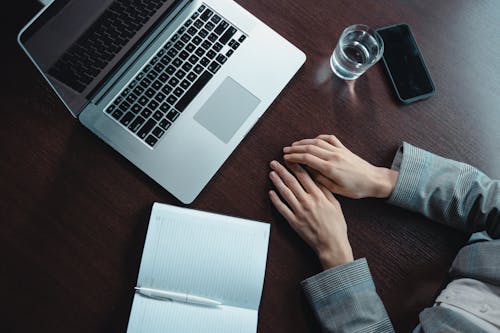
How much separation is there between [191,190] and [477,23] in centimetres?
70

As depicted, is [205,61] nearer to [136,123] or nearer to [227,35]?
[227,35]

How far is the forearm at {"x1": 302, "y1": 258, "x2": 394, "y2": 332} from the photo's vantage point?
0.73 meters

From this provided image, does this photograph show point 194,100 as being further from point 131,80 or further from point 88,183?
point 88,183

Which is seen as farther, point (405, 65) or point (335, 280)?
point (405, 65)

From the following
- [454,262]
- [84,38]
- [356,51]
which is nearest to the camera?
[84,38]

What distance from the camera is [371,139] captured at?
0.84 m

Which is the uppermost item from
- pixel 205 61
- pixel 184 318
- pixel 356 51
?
pixel 356 51

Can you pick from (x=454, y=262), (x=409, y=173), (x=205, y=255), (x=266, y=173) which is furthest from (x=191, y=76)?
(x=454, y=262)

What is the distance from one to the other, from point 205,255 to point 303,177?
229 millimetres

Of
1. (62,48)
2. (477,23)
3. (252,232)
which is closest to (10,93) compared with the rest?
(62,48)

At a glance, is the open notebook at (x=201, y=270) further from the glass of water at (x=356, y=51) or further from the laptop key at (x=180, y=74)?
the glass of water at (x=356, y=51)

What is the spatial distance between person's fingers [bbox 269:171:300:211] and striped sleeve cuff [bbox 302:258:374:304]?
0.42 feet

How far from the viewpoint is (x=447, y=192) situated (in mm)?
804

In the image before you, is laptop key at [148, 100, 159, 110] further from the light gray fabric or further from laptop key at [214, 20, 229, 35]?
the light gray fabric
